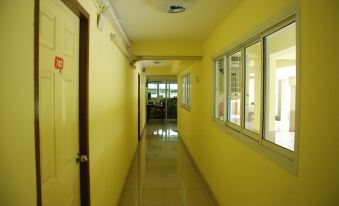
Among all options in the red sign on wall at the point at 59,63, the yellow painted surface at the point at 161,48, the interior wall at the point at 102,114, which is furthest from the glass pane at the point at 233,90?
the red sign on wall at the point at 59,63

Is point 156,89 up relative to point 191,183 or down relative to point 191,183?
up

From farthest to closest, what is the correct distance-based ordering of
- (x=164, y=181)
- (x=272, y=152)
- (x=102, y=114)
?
(x=164, y=181)
(x=102, y=114)
(x=272, y=152)

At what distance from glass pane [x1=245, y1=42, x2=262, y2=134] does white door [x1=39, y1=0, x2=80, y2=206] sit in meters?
1.74

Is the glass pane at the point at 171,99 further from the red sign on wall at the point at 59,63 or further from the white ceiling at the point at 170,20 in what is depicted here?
the red sign on wall at the point at 59,63

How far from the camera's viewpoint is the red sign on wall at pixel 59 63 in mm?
1450

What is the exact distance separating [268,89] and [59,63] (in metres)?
1.72

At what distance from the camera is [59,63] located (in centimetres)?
149

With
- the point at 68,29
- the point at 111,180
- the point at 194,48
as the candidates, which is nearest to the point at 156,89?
the point at 194,48

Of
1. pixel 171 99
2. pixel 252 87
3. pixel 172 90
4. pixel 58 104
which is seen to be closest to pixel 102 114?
pixel 58 104

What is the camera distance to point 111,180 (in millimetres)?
2914

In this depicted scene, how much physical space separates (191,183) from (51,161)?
10.6ft
